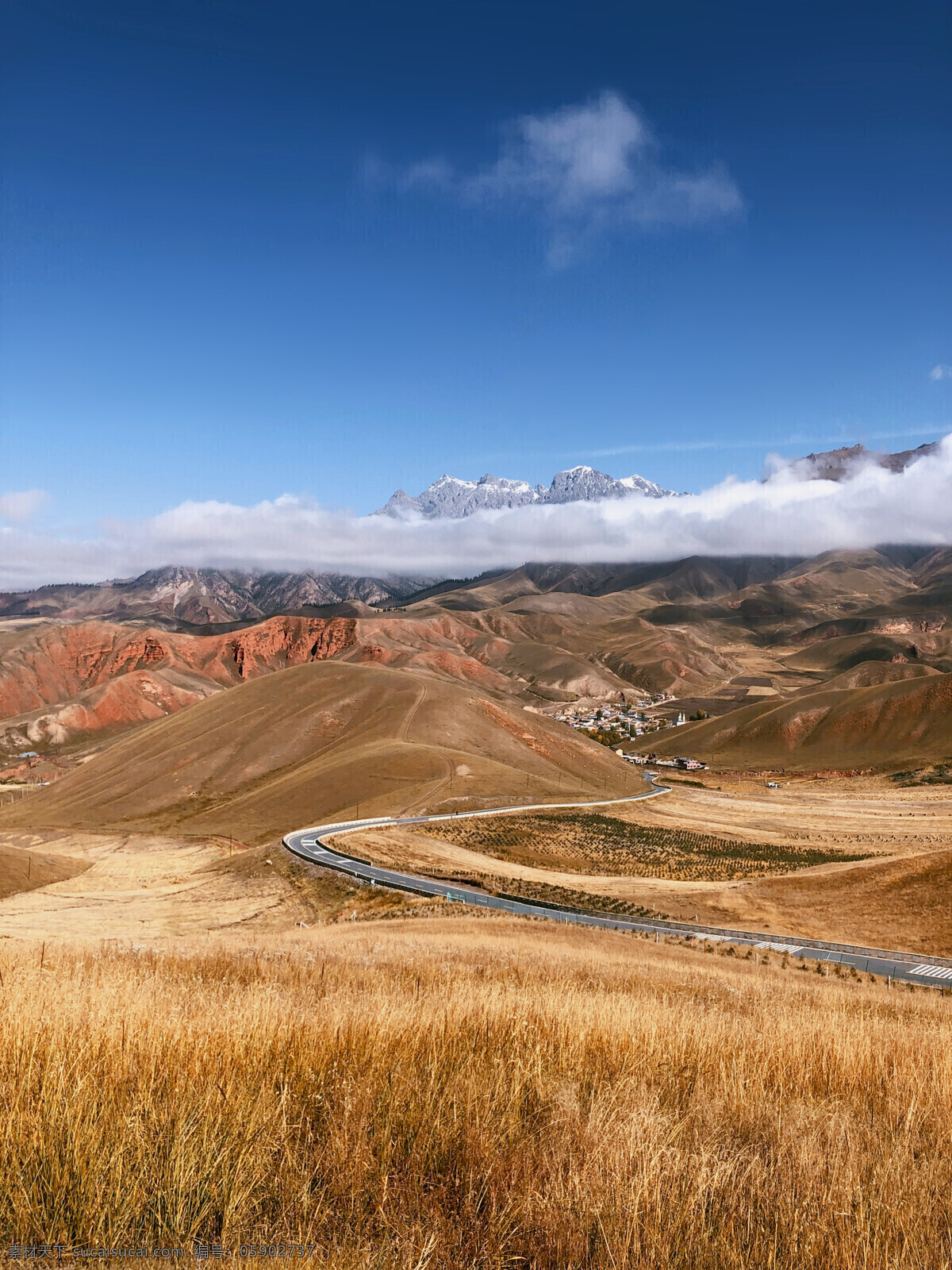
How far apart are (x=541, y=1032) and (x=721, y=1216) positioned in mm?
3362

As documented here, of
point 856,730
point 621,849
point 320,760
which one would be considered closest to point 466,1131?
point 621,849

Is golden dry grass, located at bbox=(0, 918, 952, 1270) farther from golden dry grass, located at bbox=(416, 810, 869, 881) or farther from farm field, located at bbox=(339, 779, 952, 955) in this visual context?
golden dry grass, located at bbox=(416, 810, 869, 881)

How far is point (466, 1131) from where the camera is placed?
462cm

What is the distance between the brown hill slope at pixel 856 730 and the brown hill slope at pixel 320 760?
189ft

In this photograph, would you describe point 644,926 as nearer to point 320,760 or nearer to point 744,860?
point 744,860

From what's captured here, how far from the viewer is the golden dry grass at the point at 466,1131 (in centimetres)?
360

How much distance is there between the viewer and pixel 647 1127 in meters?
4.62

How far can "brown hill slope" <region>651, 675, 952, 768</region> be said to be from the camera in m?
164

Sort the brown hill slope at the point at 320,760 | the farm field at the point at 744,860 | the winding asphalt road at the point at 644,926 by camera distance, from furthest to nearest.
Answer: the brown hill slope at the point at 320,760 < the farm field at the point at 744,860 < the winding asphalt road at the point at 644,926

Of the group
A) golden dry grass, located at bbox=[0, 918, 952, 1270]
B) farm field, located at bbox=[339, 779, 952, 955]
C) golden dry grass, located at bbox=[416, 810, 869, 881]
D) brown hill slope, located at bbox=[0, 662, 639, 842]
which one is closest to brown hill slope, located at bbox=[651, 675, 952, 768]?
farm field, located at bbox=[339, 779, 952, 955]

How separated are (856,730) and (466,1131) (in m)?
195

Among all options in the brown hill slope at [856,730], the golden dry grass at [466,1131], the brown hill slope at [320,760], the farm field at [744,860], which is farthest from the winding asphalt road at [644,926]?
the brown hill slope at [856,730]

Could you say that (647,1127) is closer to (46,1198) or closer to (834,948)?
(46,1198)

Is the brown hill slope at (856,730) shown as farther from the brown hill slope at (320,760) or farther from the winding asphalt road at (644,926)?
the winding asphalt road at (644,926)
